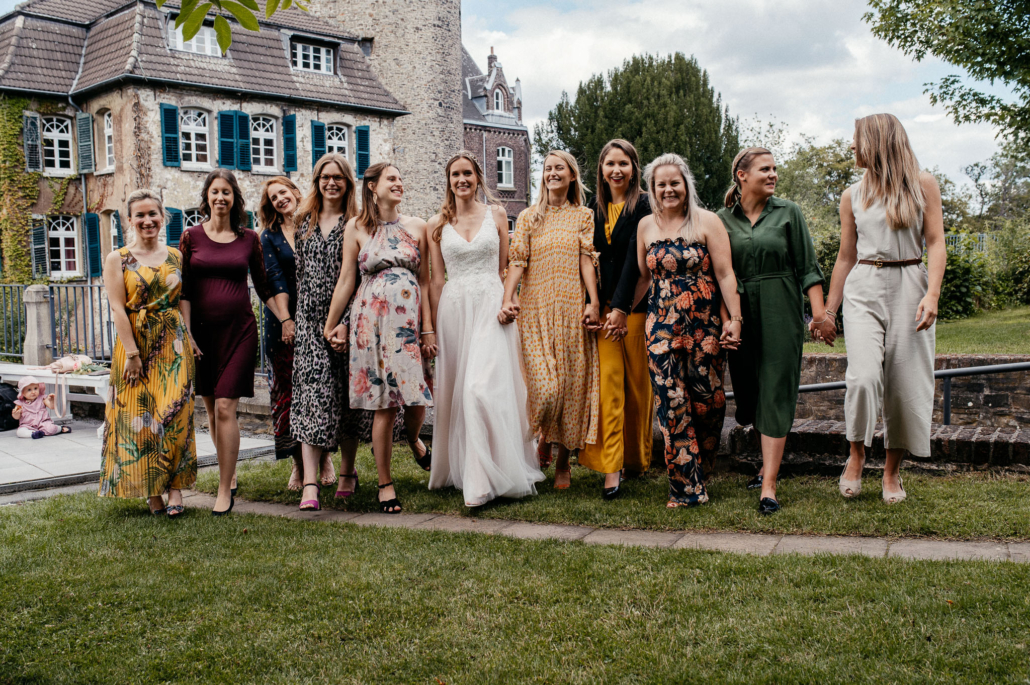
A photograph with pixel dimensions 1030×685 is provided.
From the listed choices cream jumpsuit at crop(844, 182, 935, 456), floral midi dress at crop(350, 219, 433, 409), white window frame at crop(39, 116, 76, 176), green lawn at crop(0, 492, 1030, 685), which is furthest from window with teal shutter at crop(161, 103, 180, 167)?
cream jumpsuit at crop(844, 182, 935, 456)

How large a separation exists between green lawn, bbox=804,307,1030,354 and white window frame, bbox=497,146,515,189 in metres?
30.5

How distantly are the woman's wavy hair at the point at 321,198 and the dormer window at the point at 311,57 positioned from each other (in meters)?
25.3

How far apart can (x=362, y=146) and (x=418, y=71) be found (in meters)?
5.34

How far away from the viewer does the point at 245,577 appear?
425cm

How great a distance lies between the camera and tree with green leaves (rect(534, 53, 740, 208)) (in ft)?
127

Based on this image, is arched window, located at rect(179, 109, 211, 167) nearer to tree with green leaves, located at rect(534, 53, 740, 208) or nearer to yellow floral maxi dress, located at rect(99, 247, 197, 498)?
tree with green leaves, located at rect(534, 53, 740, 208)

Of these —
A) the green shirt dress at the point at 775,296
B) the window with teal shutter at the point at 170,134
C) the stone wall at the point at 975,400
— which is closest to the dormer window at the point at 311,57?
the window with teal shutter at the point at 170,134

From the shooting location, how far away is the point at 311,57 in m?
30.1

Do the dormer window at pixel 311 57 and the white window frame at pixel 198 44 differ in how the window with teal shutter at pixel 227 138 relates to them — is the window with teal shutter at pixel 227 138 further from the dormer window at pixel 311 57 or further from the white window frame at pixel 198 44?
the dormer window at pixel 311 57

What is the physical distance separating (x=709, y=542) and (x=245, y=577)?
7.99ft

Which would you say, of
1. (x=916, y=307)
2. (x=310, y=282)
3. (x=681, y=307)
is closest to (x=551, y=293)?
(x=681, y=307)

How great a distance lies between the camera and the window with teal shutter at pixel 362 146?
3067 centimetres

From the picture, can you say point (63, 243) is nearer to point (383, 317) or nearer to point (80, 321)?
point (80, 321)

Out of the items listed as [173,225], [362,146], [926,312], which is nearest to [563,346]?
[926,312]
